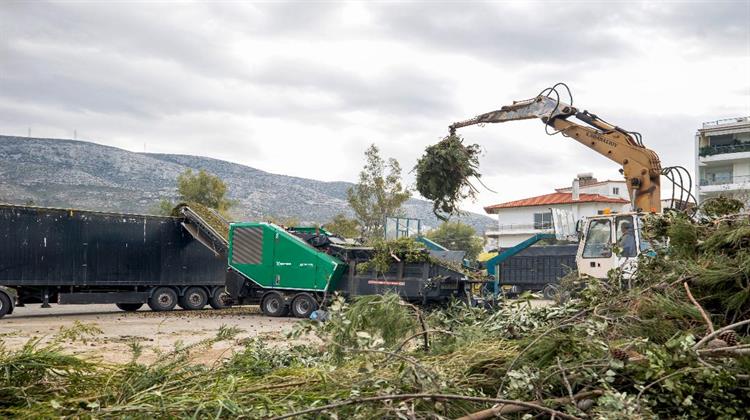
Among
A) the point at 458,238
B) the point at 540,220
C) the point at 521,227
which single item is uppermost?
the point at 540,220

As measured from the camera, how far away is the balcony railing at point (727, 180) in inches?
1638

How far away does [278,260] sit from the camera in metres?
15.7

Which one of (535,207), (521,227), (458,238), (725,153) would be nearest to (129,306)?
(725,153)

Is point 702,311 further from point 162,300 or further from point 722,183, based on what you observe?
point 722,183

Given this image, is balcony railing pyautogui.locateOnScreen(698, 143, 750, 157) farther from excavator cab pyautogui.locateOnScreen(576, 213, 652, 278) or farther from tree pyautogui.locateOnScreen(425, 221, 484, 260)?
excavator cab pyautogui.locateOnScreen(576, 213, 652, 278)

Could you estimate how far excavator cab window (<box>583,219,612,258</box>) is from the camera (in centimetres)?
1073

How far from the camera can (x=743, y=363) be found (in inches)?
145

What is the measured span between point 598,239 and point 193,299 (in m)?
11.5

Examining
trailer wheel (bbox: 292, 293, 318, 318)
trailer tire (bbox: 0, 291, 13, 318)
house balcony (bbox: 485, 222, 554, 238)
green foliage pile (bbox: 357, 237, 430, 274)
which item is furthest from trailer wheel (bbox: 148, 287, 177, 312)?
house balcony (bbox: 485, 222, 554, 238)

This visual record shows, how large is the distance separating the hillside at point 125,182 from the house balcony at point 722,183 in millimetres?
49200

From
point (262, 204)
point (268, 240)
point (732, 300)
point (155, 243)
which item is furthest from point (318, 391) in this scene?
point (262, 204)

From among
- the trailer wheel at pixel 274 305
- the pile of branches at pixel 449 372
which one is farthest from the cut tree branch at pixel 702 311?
the trailer wheel at pixel 274 305

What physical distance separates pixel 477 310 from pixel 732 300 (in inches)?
77.5

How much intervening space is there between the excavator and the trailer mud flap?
927 centimetres
